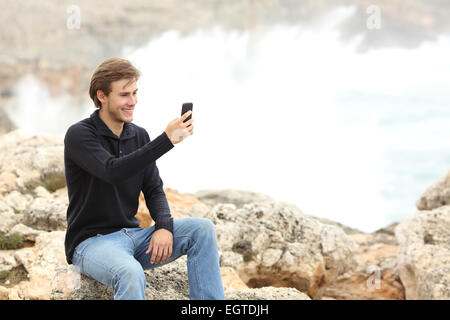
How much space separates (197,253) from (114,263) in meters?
0.39

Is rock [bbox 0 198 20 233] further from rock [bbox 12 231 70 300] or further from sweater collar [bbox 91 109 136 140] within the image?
sweater collar [bbox 91 109 136 140]

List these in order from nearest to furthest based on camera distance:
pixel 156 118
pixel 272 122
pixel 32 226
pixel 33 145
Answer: pixel 32 226, pixel 33 145, pixel 156 118, pixel 272 122

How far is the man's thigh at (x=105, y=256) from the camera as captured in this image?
208 cm

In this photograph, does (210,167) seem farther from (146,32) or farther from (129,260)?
(129,260)

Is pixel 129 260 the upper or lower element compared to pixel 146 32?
lower

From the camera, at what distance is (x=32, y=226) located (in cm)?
412

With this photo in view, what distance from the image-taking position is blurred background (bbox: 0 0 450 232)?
3102cm

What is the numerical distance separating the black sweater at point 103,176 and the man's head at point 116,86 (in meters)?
0.09

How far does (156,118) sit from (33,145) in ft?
96.4

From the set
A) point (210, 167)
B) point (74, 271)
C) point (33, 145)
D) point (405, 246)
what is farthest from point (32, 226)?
point (210, 167)

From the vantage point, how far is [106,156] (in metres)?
2.15

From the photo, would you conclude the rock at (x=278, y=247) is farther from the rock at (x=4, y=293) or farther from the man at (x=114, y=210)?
the man at (x=114, y=210)

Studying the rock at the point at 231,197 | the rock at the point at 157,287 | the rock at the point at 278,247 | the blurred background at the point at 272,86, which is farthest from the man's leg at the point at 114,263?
the blurred background at the point at 272,86

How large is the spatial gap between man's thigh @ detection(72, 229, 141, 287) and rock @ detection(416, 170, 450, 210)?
4218mm
